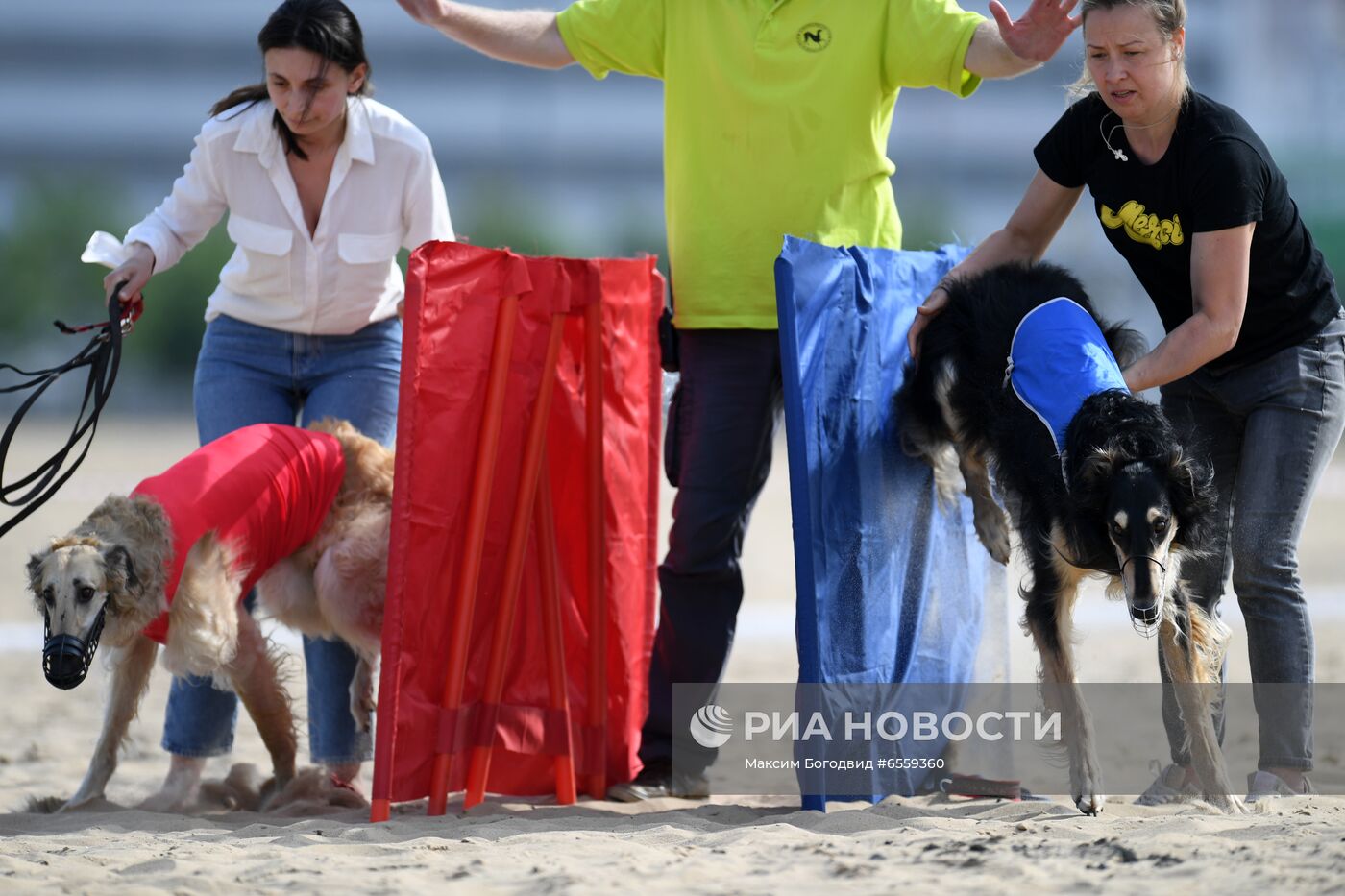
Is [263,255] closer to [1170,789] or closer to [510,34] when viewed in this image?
[510,34]

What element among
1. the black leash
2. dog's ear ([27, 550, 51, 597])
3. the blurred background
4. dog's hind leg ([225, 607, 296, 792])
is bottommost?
dog's hind leg ([225, 607, 296, 792])

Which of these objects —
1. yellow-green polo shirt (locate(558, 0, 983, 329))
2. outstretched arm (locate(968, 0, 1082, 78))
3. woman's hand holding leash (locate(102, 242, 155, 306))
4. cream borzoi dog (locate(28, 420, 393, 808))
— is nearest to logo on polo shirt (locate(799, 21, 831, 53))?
yellow-green polo shirt (locate(558, 0, 983, 329))

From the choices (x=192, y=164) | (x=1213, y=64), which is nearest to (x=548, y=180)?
(x=1213, y=64)

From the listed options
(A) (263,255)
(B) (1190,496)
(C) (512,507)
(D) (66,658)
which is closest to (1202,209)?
(B) (1190,496)

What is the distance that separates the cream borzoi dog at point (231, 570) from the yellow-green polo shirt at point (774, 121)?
126cm

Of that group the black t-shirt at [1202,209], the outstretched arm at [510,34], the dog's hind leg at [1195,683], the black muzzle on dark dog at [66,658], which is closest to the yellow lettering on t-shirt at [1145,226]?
the black t-shirt at [1202,209]

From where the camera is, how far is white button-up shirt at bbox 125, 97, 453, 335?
4.67 m

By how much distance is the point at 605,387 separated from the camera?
4.69m

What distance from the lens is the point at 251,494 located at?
168 inches

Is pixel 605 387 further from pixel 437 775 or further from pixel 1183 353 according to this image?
pixel 1183 353

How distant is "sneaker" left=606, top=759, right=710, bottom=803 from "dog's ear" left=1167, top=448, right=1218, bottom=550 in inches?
68.2

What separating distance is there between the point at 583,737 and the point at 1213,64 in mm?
57868

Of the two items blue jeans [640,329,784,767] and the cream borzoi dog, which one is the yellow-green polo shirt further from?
the cream borzoi dog

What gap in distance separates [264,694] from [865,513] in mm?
2003
